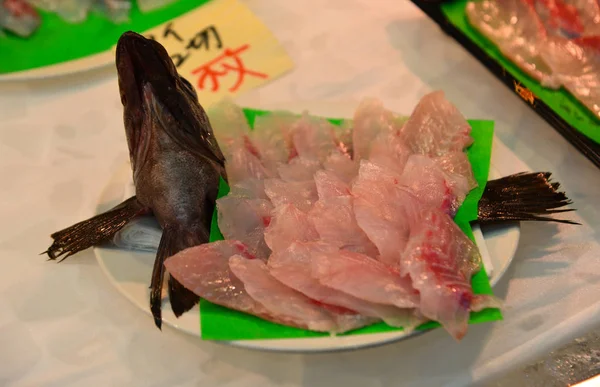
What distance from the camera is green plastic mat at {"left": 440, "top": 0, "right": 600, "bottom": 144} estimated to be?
1.53m

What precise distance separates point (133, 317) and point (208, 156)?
415 millimetres

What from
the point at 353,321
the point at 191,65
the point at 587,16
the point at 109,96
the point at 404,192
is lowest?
the point at 109,96

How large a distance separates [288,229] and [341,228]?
11cm

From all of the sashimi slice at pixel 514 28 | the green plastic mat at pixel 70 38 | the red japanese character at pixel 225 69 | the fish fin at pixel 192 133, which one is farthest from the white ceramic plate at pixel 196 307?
the green plastic mat at pixel 70 38

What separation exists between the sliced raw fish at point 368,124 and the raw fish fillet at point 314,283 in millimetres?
397

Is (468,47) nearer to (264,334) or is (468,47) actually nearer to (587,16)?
(587,16)

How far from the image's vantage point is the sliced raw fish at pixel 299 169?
1386mm

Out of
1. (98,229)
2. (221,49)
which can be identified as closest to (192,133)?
(98,229)

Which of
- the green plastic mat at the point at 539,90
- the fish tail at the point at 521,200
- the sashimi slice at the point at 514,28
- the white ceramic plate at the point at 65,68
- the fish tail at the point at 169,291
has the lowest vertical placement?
the white ceramic plate at the point at 65,68

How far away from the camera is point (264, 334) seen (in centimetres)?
108

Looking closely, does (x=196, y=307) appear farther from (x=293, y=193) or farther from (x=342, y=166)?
(x=342, y=166)

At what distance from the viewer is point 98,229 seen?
4.32 ft

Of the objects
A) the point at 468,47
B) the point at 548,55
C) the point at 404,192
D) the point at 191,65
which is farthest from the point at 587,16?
the point at 191,65

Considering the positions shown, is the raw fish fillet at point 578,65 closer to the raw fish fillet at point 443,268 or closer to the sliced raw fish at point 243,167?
the raw fish fillet at point 443,268
